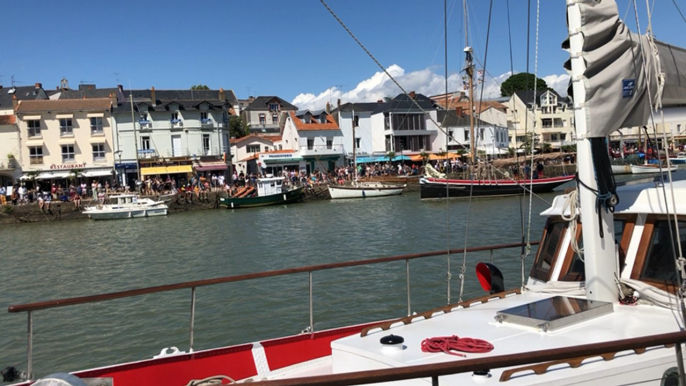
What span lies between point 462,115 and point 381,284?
63862mm

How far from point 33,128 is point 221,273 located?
157 feet

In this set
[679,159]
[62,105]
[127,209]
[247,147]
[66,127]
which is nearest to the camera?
[127,209]

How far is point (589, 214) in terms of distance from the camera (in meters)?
6.18

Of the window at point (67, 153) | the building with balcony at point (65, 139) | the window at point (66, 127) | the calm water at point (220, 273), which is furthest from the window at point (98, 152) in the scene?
the calm water at point (220, 273)

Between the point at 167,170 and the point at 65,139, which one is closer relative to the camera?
the point at 65,139

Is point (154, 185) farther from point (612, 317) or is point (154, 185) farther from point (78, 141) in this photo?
point (612, 317)

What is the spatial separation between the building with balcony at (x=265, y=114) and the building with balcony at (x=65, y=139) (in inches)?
1392

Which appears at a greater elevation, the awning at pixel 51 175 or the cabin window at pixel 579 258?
the awning at pixel 51 175

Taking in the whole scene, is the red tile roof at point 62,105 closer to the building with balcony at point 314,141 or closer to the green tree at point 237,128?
the building with balcony at point 314,141

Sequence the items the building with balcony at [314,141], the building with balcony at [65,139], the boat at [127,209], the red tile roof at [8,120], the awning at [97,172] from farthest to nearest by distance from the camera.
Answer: the building with balcony at [314,141]
the awning at [97,172]
the building with balcony at [65,139]
the red tile roof at [8,120]
the boat at [127,209]

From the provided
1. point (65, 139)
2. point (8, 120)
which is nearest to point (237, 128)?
point (65, 139)

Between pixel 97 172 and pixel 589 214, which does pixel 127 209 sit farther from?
pixel 589 214

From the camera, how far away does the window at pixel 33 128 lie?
196 feet

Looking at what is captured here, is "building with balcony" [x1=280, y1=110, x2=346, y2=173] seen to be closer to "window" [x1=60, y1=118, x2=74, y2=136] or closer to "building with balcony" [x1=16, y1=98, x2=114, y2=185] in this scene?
"building with balcony" [x1=16, y1=98, x2=114, y2=185]
